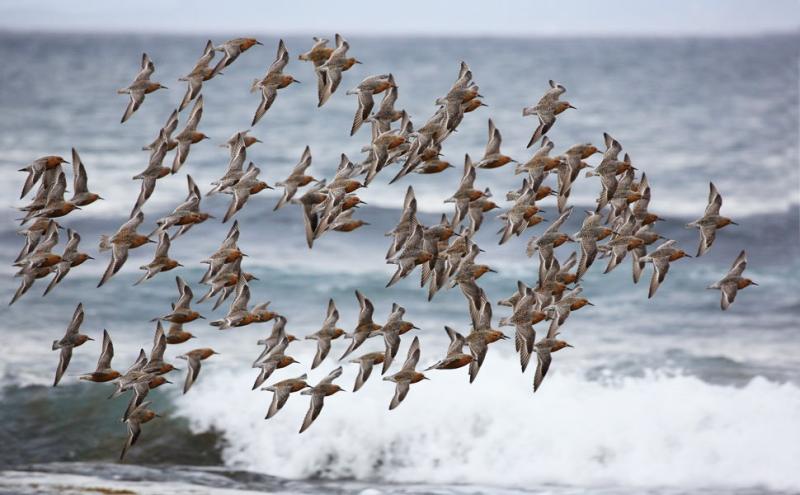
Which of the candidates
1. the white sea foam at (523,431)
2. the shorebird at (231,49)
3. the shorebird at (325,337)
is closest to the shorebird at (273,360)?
the shorebird at (325,337)

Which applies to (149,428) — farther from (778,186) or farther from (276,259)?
(778,186)

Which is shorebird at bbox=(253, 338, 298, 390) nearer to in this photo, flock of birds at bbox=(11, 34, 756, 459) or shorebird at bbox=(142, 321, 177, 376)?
flock of birds at bbox=(11, 34, 756, 459)

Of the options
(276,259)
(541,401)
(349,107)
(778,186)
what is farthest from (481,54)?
(541,401)

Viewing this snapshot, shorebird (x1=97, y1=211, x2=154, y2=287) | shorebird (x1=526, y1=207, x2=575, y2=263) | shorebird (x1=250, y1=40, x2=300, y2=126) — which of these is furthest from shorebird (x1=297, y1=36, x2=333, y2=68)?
shorebird (x1=526, y1=207, x2=575, y2=263)

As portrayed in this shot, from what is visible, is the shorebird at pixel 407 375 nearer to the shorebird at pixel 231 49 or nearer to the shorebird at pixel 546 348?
the shorebird at pixel 546 348

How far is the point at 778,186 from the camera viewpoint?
39531 mm

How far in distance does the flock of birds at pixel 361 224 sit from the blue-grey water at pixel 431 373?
4433mm

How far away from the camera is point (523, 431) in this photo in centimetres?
2072

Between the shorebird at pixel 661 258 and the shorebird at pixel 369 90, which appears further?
the shorebird at pixel 661 258

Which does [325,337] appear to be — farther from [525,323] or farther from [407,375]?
→ [525,323]

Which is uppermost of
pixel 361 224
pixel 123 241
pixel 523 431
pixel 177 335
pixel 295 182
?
pixel 295 182

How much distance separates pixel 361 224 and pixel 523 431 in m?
8.06

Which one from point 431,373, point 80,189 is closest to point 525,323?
point 80,189

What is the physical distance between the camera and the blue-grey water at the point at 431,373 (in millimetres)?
19109
